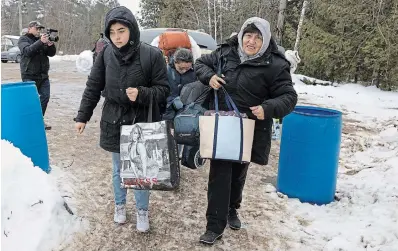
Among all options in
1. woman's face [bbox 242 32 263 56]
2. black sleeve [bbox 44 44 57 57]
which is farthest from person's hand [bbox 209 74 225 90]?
black sleeve [bbox 44 44 57 57]

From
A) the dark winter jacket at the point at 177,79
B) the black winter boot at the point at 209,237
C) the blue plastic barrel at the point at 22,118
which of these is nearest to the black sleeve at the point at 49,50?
the blue plastic barrel at the point at 22,118

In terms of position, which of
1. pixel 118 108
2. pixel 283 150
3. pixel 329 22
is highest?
pixel 329 22

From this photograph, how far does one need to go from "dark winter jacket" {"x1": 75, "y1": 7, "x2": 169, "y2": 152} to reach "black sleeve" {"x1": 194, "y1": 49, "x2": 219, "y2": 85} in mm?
→ 277

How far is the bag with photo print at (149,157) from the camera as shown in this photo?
280 centimetres

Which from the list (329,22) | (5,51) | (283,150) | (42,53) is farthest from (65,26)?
(283,150)

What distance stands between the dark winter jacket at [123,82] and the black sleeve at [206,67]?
0.28m

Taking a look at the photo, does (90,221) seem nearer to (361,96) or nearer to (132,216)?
(132,216)

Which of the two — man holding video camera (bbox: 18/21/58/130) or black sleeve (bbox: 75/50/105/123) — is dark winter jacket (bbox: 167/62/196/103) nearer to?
black sleeve (bbox: 75/50/105/123)

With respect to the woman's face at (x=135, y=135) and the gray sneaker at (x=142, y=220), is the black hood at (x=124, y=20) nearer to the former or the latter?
the woman's face at (x=135, y=135)

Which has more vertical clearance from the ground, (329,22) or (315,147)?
(329,22)

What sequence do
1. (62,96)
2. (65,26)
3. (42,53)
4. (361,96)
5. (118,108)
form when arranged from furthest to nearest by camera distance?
1. (65,26)
2. (361,96)
3. (62,96)
4. (42,53)
5. (118,108)

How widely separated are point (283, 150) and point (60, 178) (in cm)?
247

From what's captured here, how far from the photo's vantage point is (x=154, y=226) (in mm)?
3518

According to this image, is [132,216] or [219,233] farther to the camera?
[132,216]
